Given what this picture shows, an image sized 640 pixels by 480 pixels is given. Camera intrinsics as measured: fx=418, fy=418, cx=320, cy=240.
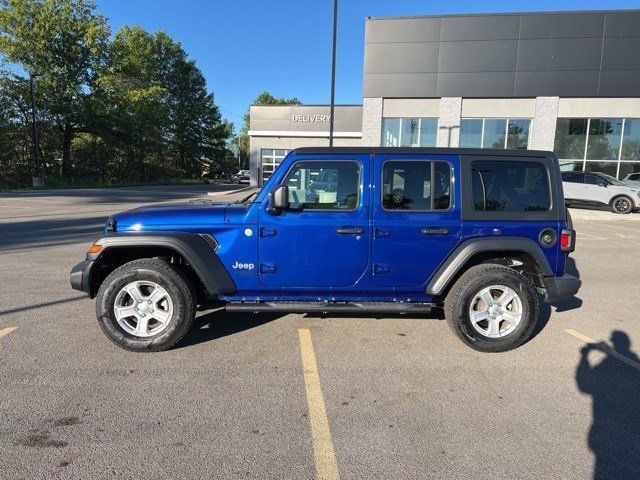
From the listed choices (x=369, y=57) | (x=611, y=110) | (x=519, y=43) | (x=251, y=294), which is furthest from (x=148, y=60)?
(x=251, y=294)

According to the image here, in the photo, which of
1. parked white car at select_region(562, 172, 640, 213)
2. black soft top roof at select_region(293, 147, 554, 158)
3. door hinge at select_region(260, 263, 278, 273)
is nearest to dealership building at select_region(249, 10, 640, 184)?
parked white car at select_region(562, 172, 640, 213)

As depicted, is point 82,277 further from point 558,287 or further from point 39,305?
point 558,287

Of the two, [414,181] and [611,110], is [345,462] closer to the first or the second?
[414,181]

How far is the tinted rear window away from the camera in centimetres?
408

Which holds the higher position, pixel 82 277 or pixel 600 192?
pixel 600 192

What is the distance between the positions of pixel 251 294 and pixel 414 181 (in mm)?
1928

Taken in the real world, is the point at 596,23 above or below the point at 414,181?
above

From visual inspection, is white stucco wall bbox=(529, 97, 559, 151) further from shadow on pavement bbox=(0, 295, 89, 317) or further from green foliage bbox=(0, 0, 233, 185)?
green foliage bbox=(0, 0, 233, 185)

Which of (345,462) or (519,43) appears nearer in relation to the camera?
(345,462)

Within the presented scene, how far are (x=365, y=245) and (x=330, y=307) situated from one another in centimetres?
68

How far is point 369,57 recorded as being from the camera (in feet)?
69.3

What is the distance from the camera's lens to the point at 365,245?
156 inches

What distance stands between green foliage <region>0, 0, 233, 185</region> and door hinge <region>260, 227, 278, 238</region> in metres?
33.3

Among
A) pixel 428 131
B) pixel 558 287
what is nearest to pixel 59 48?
pixel 428 131
